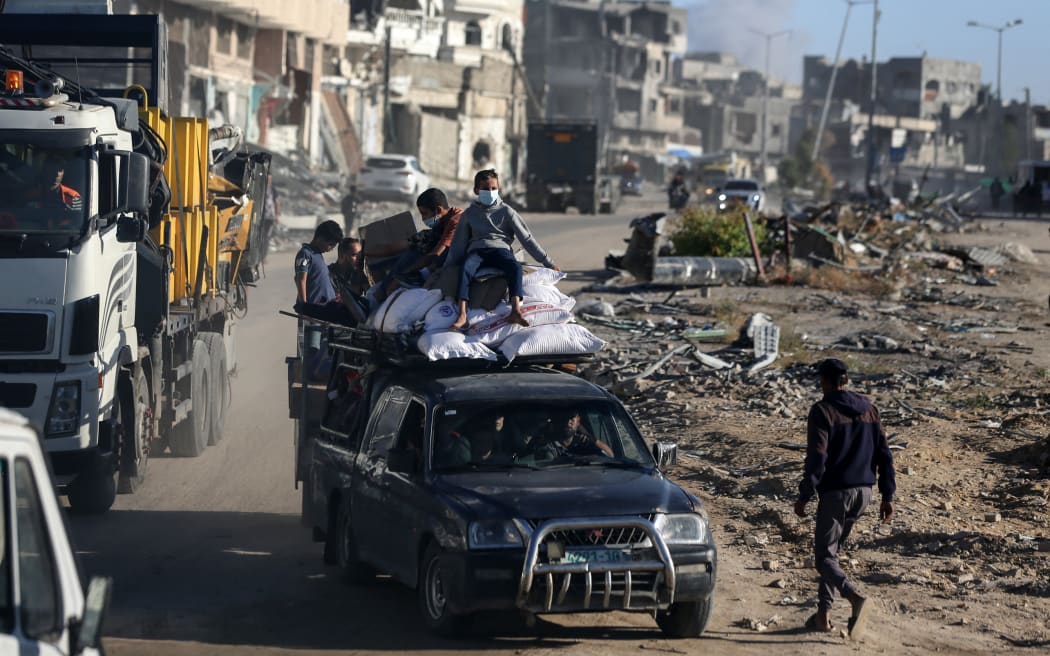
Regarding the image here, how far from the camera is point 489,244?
951cm

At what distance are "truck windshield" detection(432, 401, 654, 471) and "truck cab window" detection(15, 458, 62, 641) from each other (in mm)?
4308

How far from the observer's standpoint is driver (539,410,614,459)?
8.38 metres

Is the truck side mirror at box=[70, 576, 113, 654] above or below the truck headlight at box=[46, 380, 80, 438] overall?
above

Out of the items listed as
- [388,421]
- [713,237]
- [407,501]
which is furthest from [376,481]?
[713,237]

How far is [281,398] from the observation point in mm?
17203

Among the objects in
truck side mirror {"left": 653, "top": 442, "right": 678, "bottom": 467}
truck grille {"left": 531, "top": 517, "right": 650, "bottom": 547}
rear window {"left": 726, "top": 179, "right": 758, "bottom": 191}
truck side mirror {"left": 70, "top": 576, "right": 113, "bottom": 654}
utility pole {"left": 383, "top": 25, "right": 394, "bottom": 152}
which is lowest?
truck grille {"left": 531, "top": 517, "right": 650, "bottom": 547}

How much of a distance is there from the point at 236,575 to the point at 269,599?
2.23 feet

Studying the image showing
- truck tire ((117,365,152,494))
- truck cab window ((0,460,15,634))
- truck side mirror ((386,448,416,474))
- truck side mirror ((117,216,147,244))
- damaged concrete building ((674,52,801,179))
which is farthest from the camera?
damaged concrete building ((674,52,801,179))

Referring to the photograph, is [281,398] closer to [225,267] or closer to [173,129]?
[225,267]

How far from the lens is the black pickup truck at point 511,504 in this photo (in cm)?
745

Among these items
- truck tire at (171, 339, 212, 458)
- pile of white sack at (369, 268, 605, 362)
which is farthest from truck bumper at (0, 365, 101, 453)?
truck tire at (171, 339, 212, 458)

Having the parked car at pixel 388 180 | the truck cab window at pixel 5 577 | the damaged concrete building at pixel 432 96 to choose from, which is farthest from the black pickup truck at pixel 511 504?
the damaged concrete building at pixel 432 96

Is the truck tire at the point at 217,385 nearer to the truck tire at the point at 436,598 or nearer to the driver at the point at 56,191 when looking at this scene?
the driver at the point at 56,191

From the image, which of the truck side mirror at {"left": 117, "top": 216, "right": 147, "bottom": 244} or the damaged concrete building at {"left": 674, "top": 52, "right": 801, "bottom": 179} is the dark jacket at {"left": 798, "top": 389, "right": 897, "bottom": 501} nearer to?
the truck side mirror at {"left": 117, "top": 216, "right": 147, "bottom": 244}
